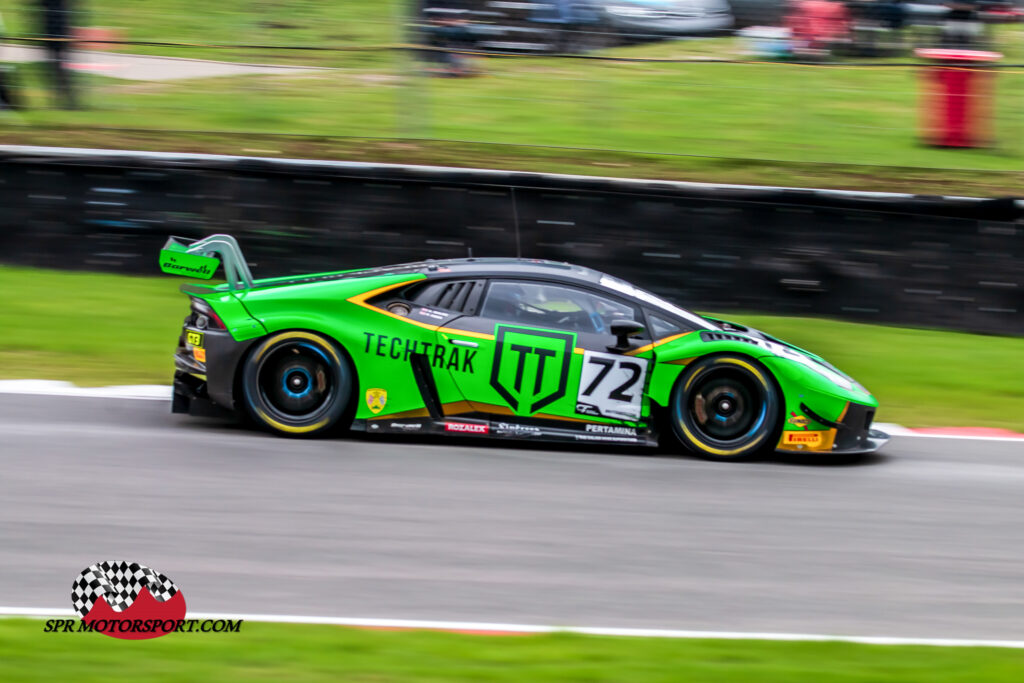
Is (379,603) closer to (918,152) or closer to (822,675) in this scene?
(822,675)

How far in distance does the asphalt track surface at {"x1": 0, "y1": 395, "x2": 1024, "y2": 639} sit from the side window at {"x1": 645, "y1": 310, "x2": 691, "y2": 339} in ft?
2.55

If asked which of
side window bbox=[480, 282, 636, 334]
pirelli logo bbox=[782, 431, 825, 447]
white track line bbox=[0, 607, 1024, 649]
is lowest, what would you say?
white track line bbox=[0, 607, 1024, 649]

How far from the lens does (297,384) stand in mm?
7258

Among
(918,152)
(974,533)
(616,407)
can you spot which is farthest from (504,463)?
(918,152)

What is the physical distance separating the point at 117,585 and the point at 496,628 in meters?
1.55

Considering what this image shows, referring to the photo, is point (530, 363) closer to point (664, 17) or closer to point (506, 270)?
point (506, 270)

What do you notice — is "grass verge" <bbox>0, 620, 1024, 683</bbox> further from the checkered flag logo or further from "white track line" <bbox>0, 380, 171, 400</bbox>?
"white track line" <bbox>0, 380, 171, 400</bbox>

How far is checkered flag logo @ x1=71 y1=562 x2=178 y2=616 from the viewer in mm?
4707

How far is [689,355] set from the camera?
725cm

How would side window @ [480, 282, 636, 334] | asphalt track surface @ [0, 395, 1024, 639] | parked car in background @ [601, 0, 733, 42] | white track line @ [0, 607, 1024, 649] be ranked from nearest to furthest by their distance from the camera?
white track line @ [0, 607, 1024, 649]
asphalt track surface @ [0, 395, 1024, 639]
side window @ [480, 282, 636, 334]
parked car in background @ [601, 0, 733, 42]

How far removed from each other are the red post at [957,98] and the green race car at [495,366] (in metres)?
6.26

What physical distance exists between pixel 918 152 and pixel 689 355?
6.53m

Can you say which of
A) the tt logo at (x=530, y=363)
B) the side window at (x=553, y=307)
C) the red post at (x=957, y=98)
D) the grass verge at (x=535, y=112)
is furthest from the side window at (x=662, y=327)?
the red post at (x=957, y=98)

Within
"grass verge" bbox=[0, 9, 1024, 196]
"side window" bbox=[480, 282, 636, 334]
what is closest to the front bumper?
"side window" bbox=[480, 282, 636, 334]
